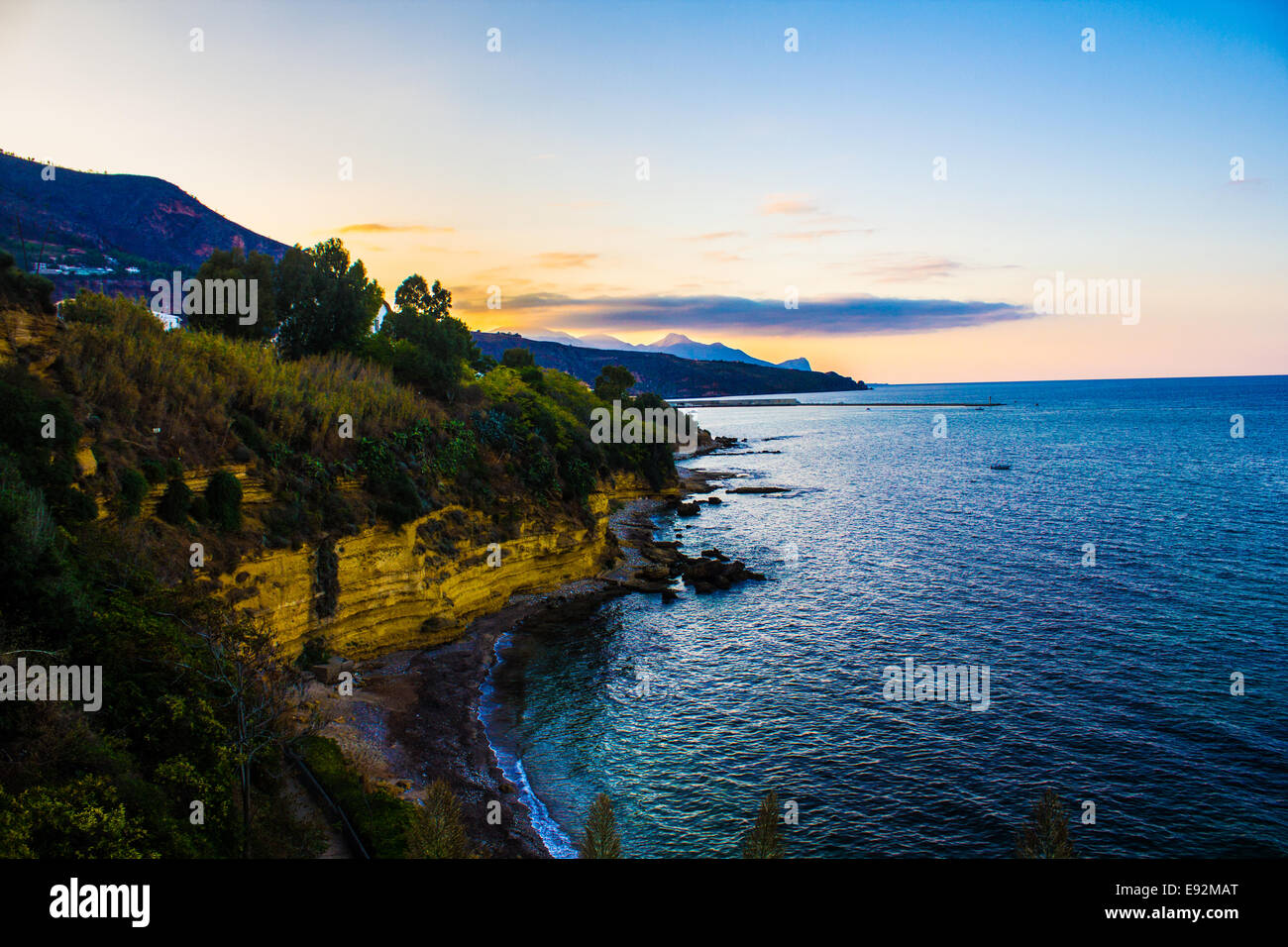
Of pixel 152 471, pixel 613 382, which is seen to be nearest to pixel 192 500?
pixel 152 471

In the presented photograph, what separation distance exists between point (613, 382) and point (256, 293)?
66.9 metres

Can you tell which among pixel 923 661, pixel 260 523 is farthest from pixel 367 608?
pixel 923 661

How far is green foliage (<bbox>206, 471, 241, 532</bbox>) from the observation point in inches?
1072

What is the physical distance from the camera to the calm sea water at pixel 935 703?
23500 millimetres

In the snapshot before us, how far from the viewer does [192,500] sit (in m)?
26.5

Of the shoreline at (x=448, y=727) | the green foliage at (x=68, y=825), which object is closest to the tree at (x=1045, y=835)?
the shoreline at (x=448, y=727)

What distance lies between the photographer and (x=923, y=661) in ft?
118

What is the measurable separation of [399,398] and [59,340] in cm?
1677

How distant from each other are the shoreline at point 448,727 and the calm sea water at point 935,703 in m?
1.00

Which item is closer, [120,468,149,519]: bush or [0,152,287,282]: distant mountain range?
[120,468,149,519]: bush

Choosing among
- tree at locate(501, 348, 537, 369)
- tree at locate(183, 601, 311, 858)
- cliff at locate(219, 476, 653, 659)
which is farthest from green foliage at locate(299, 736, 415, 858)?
tree at locate(501, 348, 537, 369)

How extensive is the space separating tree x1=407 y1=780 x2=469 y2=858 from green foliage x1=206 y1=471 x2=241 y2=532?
13931mm

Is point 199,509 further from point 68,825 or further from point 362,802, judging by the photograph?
point 68,825

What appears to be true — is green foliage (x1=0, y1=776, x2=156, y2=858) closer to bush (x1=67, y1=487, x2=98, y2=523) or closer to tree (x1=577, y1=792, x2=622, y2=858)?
tree (x1=577, y1=792, x2=622, y2=858)
